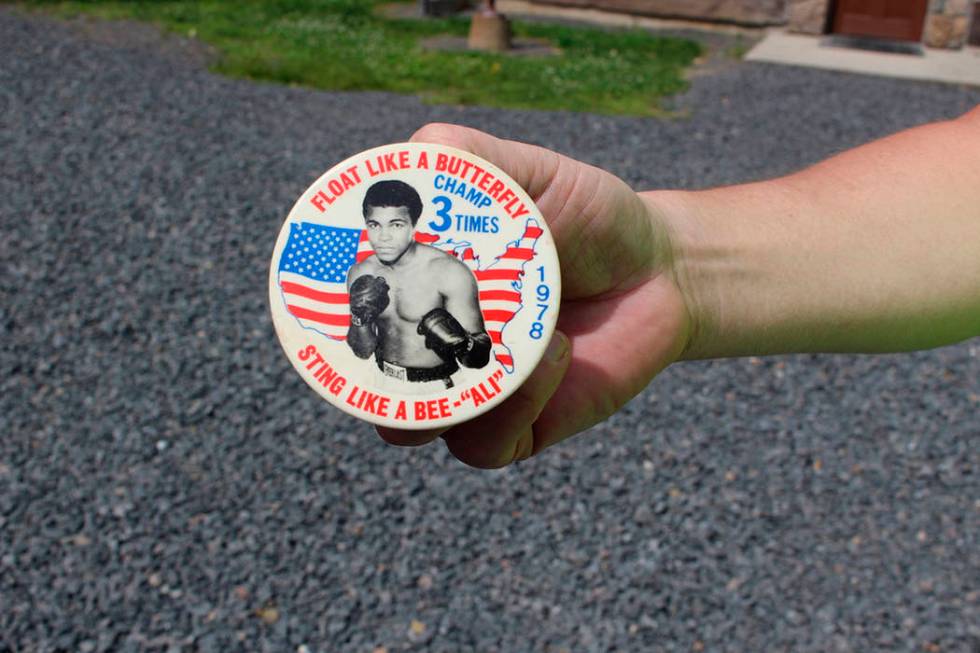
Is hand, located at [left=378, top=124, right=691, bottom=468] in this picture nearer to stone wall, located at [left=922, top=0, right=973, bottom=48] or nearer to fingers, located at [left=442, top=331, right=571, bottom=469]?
fingers, located at [left=442, top=331, right=571, bottom=469]

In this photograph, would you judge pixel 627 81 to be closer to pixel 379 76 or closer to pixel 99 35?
pixel 379 76

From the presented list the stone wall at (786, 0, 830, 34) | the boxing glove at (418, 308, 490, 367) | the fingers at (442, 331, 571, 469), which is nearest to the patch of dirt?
the stone wall at (786, 0, 830, 34)

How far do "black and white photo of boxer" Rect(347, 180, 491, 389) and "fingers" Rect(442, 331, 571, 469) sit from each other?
0.13 m

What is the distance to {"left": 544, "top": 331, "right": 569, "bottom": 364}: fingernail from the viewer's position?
189 centimetres

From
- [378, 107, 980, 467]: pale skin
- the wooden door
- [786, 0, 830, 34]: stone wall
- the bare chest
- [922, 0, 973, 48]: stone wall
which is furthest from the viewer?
[786, 0, 830, 34]: stone wall

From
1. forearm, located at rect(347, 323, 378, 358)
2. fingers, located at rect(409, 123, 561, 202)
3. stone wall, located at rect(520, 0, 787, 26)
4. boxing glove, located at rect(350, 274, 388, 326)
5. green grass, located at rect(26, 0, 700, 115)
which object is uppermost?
fingers, located at rect(409, 123, 561, 202)

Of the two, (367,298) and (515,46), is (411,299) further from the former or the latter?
(515,46)

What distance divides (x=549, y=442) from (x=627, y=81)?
7.51 meters

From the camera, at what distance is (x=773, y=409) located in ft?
15.6

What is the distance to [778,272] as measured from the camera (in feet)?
7.27

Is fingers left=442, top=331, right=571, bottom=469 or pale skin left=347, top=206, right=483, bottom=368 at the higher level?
pale skin left=347, top=206, right=483, bottom=368

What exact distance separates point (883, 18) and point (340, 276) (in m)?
10.4

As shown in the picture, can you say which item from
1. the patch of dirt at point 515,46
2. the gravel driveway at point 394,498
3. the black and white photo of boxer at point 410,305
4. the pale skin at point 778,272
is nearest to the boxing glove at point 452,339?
the black and white photo of boxer at point 410,305

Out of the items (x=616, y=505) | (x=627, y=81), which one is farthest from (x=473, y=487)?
(x=627, y=81)
